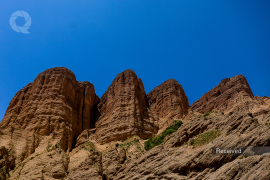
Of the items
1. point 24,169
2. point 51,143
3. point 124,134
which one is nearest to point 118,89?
point 124,134

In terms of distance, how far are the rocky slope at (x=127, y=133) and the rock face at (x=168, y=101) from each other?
0.27 metres

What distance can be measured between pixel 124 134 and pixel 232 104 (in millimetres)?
44707

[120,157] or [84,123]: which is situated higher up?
[84,123]

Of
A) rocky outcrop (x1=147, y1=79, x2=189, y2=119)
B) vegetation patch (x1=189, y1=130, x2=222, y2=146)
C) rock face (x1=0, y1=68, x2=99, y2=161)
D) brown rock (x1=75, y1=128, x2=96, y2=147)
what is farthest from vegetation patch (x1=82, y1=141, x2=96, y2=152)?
vegetation patch (x1=189, y1=130, x2=222, y2=146)

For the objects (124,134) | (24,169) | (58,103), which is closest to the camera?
(24,169)

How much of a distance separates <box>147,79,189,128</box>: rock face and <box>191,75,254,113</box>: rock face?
1935 centimetres

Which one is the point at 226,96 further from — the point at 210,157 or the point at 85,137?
the point at 210,157

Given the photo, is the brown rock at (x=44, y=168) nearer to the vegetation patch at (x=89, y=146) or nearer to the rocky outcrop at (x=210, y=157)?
the rocky outcrop at (x=210, y=157)

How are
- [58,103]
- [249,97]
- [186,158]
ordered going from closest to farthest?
[186,158]
[58,103]
[249,97]

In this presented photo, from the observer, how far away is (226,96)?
90375mm

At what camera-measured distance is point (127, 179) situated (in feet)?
102

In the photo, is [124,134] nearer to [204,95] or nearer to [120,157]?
[120,157]

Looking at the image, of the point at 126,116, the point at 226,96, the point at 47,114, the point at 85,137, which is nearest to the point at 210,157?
the point at 126,116

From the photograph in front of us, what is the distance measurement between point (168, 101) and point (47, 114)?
105ft
